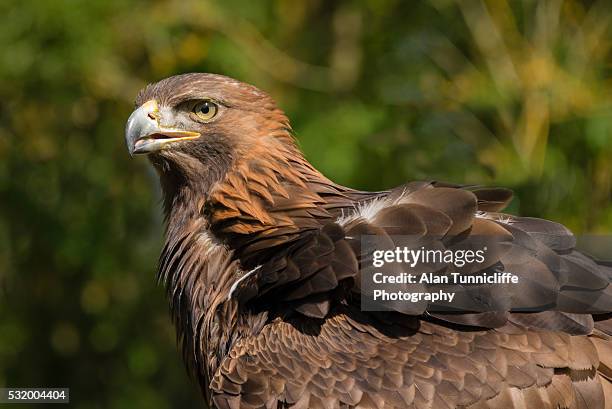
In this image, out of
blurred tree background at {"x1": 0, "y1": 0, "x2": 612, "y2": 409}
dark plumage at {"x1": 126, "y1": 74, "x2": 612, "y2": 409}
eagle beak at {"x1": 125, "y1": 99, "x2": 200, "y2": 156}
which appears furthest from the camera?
blurred tree background at {"x1": 0, "y1": 0, "x2": 612, "y2": 409}

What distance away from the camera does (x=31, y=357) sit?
819 cm

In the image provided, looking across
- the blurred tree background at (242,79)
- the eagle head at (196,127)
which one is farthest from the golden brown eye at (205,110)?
the blurred tree background at (242,79)

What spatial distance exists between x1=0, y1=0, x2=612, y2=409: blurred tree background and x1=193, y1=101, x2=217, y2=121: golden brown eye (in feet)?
6.73

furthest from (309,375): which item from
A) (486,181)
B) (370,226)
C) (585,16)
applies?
(585,16)

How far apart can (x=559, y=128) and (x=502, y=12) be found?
1.21 meters

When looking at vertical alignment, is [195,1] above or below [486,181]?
above

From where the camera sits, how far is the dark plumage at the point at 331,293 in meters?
3.30

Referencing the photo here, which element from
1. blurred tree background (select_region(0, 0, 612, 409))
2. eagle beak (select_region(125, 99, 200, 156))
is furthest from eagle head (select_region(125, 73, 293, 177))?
blurred tree background (select_region(0, 0, 612, 409))

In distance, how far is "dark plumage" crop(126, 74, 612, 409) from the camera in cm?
330

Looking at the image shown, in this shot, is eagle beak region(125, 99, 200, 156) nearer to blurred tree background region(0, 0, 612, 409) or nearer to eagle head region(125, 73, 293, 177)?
eagle head region(125, 73, 293, 177)

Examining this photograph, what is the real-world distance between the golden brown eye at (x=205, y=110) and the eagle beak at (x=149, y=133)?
8 centimetres

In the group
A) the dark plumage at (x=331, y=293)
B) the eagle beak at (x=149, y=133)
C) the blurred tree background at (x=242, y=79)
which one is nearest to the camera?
the dark plumage at (x=331, y=293)

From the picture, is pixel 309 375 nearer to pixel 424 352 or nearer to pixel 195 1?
pixel 424 352

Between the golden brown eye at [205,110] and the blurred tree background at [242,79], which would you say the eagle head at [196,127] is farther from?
the blurred tree background at [242,79]
